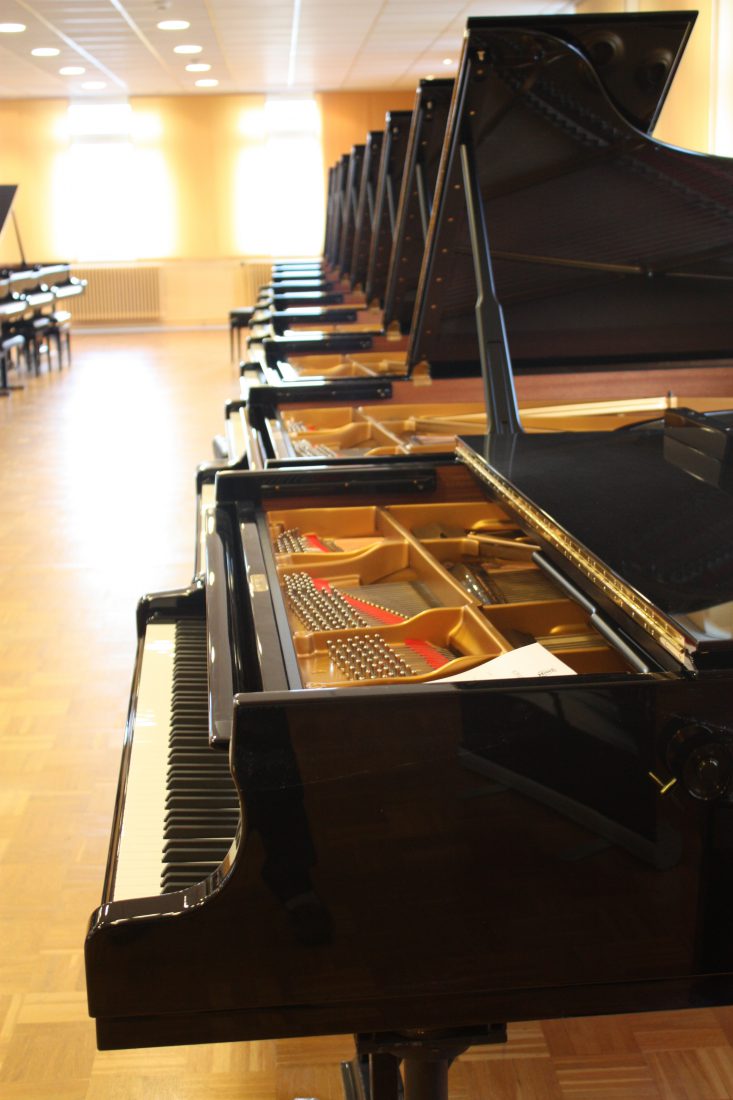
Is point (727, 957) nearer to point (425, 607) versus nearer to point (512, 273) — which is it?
point (425, 607)

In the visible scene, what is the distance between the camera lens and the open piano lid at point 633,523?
1185 millimetres

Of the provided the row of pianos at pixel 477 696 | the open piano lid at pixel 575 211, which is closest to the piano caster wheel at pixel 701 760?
the row of pianos at pixel 477 696

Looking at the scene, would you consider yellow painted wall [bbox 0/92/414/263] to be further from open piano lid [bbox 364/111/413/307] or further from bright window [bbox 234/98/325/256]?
open piano lid [bbox 364/111/413/307]

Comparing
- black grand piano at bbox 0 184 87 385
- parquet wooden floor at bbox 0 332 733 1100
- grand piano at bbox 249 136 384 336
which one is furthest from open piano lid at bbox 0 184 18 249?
parquet wooden floor at bbox 0 332 733 1100

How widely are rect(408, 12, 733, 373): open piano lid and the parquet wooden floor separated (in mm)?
1474

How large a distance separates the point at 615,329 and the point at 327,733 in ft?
7.09

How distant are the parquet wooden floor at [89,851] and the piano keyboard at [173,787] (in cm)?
72

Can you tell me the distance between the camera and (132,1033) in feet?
3.71

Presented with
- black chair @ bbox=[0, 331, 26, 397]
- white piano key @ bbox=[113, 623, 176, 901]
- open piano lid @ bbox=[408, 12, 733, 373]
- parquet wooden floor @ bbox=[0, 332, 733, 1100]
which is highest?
open piano lid @ bbox=[408, 12, 733, 373]

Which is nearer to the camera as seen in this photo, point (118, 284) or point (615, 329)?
point (615, 329)

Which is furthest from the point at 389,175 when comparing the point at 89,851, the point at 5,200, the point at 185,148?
the point at 185,148

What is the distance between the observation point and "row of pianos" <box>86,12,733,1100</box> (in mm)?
1090

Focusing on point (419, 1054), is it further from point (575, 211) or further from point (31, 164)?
point (31, 164)

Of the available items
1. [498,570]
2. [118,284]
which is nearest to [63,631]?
[498,570]
